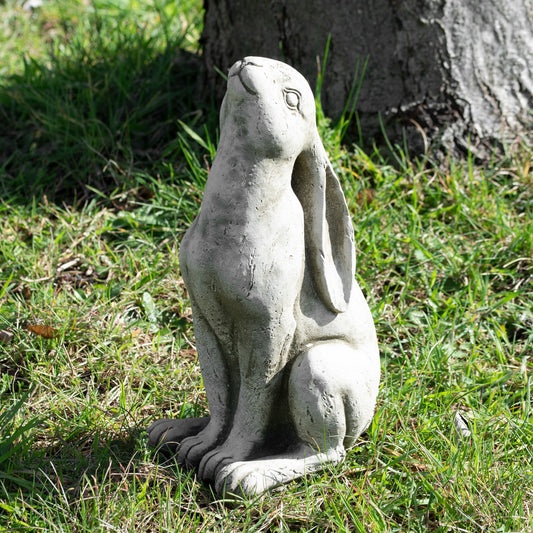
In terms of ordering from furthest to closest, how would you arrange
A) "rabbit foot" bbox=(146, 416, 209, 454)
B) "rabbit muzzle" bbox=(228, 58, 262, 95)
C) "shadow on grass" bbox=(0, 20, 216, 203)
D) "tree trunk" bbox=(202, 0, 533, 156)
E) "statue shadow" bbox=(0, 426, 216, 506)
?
"shadow on grass" bbox=(0, 20, 216, 203)
"tree trunk" bbox=(202, 0, 533, 156)
"rabbit foot" bbox=(146, 416, 209, 454)
"statue shadow" bbox=(0, 426, 216, 506)
"rabbit muzzle" bbox=(228, 58, 262, 95)

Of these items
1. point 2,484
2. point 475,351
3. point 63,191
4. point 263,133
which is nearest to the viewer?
point 263,133

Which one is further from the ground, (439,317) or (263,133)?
(263,133)

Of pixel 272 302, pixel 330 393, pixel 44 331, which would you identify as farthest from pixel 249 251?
pixel 44 331

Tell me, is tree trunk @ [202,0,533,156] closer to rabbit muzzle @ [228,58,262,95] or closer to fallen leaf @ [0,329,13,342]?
rabbit muzzle @ [228,58,262,95]

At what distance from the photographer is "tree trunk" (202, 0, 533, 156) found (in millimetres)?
3996

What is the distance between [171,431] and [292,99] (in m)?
1.23

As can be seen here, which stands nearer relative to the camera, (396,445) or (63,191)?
(396,445)

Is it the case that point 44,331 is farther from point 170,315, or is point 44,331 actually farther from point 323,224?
point 323,224

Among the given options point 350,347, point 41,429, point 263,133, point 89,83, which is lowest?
point 41,429

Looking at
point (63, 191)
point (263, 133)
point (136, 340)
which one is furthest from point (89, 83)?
point (263, 133)

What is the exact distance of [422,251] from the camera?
368 cm

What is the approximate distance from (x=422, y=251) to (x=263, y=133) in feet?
5.82

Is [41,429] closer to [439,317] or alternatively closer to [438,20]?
[439,317]

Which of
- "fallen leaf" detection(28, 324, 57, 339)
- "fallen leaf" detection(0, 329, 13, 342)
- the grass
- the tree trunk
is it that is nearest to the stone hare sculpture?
the grass
